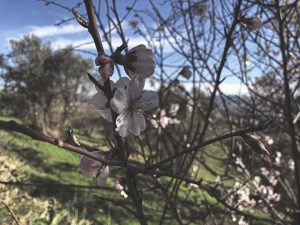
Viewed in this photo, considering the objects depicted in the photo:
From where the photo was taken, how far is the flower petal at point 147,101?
44.3 inches

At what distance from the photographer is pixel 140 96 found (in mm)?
1110

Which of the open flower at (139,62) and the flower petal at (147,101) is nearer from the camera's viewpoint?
the open flower at (139,62)

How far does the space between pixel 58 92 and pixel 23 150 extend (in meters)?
13.1

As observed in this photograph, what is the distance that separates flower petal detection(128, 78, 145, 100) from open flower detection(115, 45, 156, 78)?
0.06 m

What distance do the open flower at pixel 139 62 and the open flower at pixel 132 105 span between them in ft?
0.18

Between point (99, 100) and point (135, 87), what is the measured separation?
3.9 inches

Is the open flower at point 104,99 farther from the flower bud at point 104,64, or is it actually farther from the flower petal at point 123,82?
the flower bud at point 104,64

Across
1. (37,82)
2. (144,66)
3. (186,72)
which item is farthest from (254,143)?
(37,82)

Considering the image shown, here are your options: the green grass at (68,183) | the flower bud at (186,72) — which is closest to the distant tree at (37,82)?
the green grass at (68,183)

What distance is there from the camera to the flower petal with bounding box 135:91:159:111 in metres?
1.12

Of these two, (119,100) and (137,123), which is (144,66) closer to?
(119,100)

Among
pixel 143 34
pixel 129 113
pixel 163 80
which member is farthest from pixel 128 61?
pixel 143 34

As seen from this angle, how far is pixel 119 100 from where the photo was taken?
3.08 feet

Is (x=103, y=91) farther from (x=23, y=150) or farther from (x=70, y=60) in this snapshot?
(x=70, y=60)
